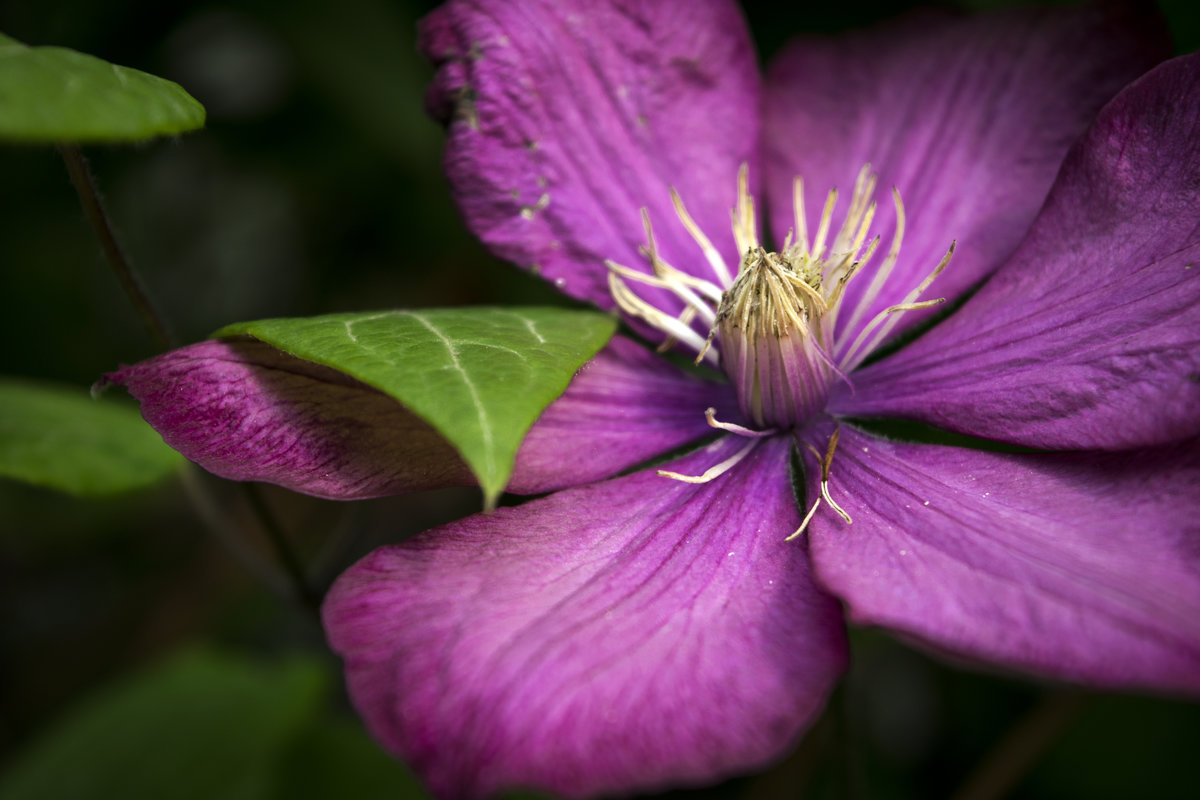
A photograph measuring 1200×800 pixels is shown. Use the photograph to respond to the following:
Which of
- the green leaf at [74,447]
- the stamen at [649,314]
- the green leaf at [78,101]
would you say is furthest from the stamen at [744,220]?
the green leaf at [74,447]

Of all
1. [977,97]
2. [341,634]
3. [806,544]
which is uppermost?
[977,97]

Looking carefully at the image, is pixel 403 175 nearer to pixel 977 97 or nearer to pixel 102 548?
pixel 102 548

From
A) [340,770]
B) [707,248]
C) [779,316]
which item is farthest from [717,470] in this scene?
[340,770]

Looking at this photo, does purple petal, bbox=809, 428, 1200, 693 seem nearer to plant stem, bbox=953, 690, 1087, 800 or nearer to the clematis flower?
the clematis flower

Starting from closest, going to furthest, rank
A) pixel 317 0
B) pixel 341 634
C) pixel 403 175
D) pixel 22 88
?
pixel 22 88
pixel 341 634
pixel 317 0
pixel 403 175

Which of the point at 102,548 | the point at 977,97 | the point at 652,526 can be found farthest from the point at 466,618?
the point at 102,548
